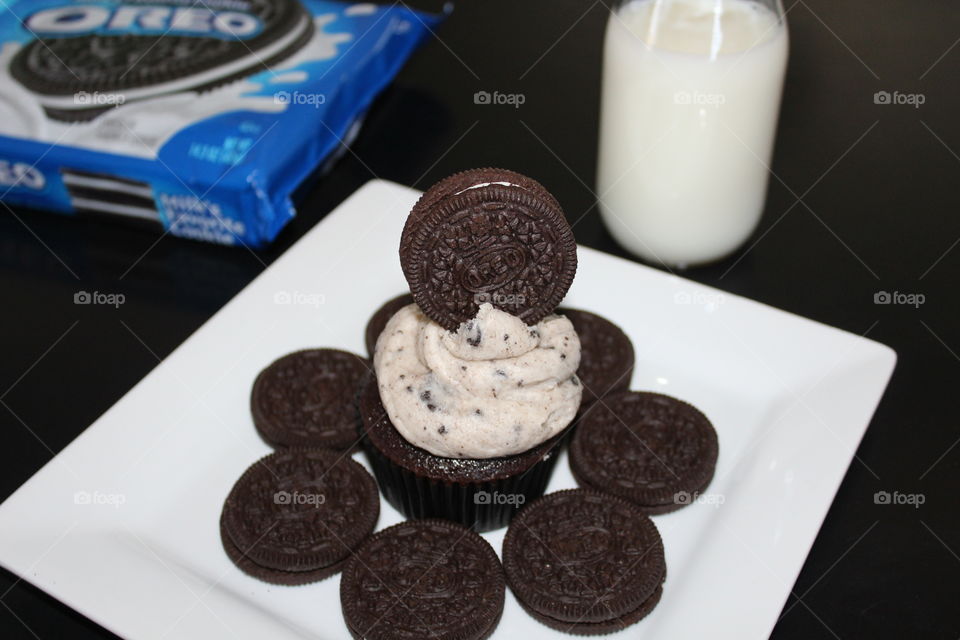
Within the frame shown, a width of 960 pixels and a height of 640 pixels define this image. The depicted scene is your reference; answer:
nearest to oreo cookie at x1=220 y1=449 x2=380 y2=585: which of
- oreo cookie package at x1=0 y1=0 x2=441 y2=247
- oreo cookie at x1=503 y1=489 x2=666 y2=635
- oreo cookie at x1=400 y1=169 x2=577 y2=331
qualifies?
oreo cookie at x1=503 y1=489 x2=666 y2=635

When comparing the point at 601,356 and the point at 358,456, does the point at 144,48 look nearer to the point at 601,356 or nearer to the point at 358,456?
the point at 358,456

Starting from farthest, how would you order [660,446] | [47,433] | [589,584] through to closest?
1. [47,433]
2. [660,446]
3. [589,584]

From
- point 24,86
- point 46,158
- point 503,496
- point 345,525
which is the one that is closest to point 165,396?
point 345,525

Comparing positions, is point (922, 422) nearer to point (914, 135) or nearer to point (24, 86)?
point (914, 135)

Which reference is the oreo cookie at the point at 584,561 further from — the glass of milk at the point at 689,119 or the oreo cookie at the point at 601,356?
the glass of milk at the point at 689,119

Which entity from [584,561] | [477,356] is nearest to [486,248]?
[477,356]

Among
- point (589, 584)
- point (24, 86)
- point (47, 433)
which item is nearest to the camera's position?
point (589, 584)
